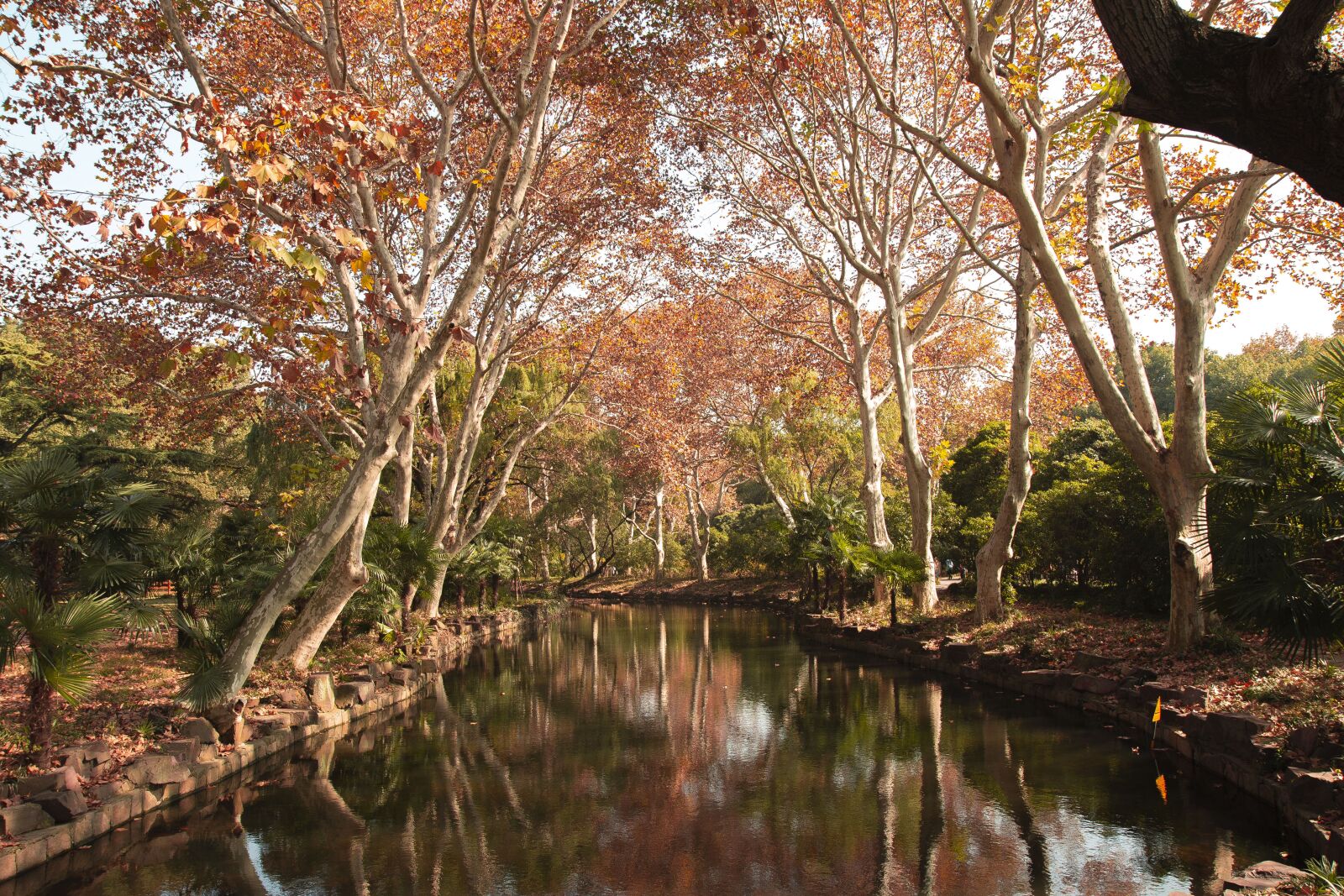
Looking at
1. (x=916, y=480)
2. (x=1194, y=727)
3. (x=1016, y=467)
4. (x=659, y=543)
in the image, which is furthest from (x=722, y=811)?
(x=659, y=543)

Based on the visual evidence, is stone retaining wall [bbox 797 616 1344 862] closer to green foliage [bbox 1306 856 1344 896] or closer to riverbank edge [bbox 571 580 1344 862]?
riverbank edge [bbox 571 580 1344 862]

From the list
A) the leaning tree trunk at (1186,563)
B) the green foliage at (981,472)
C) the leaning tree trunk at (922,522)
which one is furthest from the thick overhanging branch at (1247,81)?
the green foliage at (981,472)

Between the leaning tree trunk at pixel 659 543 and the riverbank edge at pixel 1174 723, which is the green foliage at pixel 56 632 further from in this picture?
the leaning tree trunk at pixel 659 543

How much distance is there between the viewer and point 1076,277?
1585 centimetres

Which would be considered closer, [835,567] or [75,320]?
[75,320]

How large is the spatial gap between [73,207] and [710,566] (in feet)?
131

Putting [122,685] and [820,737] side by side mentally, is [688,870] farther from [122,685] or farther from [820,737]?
[122,685]

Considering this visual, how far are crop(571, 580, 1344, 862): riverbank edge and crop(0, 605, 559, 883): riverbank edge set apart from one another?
766cm

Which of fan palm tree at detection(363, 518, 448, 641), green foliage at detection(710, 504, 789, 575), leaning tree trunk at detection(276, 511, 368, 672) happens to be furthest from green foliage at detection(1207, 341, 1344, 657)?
green foliage at detection(710, 504, 789, 575)

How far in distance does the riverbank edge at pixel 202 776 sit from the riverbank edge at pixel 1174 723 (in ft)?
25.1

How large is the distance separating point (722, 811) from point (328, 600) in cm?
682

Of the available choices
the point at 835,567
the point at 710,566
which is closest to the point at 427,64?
the point at 835,567

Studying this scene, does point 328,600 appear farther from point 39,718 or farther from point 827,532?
point 827,532

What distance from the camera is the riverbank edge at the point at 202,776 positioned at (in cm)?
585
